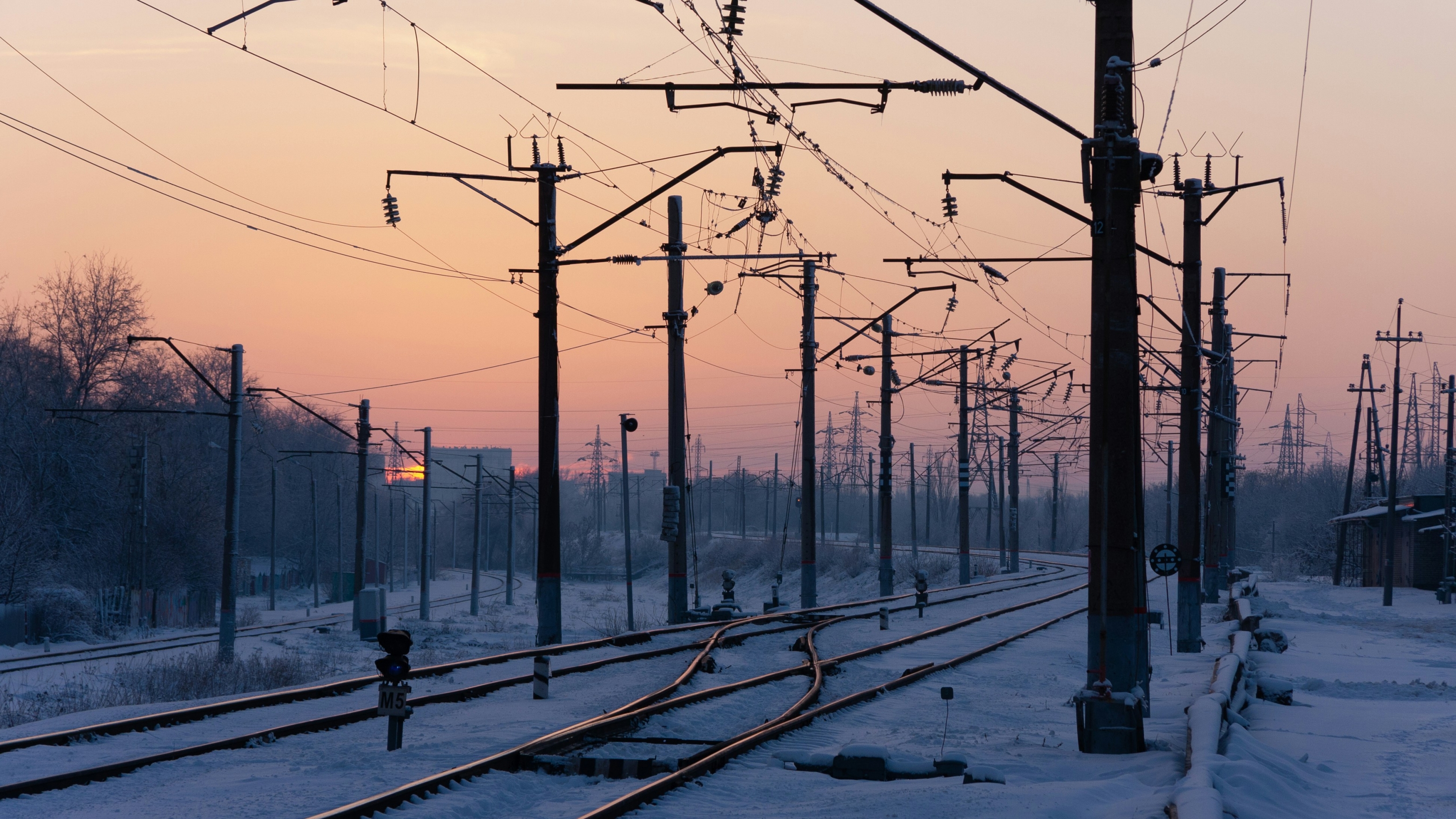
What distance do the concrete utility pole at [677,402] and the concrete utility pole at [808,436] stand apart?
19.3 feet

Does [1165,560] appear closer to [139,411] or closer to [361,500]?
[139,411]

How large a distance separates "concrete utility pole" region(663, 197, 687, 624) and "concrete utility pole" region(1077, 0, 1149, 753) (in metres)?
15.8

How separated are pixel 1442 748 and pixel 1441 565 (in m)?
48.7

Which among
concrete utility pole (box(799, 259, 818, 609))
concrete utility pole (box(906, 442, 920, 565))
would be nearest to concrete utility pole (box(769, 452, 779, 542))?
concrete utility pole (box(906, 442, 920, 565))

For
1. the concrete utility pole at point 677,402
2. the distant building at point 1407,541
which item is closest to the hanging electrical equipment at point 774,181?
the concrete utility pole at point 677,402

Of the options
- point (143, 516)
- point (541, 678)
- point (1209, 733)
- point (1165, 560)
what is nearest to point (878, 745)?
point (1209, 733)

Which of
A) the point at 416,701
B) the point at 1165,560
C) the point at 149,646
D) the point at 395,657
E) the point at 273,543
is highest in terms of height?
the point at 1165,560

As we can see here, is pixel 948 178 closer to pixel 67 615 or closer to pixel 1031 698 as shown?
pixel 1031 698

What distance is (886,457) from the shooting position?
131 ft

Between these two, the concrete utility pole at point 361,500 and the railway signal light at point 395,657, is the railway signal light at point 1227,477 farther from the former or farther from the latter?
the railway signal light at point 395,657

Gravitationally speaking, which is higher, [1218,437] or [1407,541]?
[1218,437]

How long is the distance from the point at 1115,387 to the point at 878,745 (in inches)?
170

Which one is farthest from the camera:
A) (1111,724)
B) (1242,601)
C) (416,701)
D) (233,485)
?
(1242,601)

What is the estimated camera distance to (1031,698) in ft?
55.4
